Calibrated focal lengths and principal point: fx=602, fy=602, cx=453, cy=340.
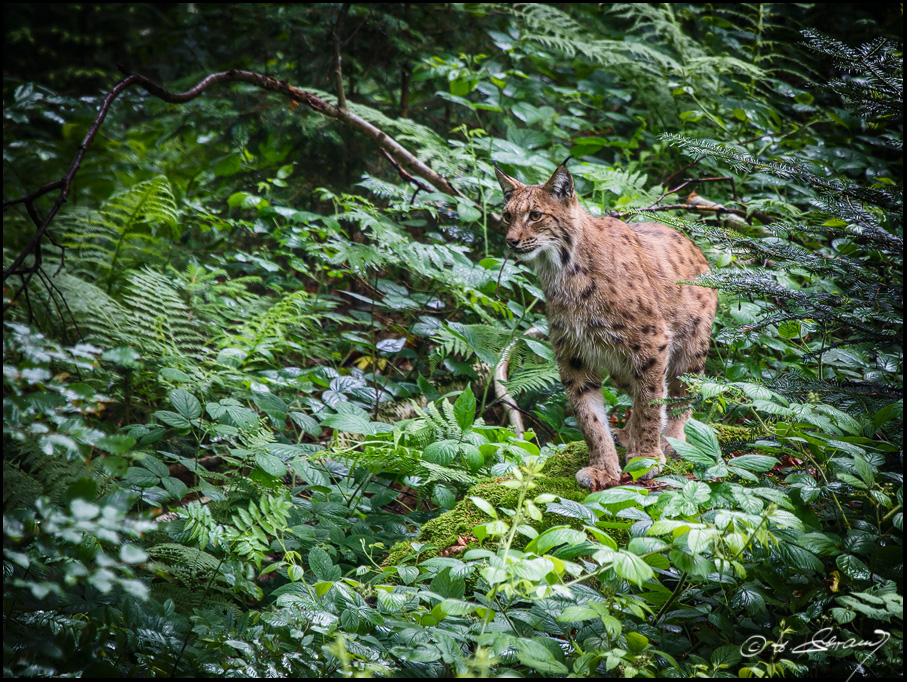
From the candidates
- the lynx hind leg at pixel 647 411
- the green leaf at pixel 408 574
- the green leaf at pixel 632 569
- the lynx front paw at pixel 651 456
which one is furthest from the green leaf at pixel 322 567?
the lynx hind leg at pixel 647 411

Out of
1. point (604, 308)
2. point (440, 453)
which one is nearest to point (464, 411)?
point (440, 453)

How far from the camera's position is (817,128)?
7.70 metres

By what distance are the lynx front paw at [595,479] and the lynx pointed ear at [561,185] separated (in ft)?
5.83

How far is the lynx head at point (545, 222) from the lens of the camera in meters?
3.89

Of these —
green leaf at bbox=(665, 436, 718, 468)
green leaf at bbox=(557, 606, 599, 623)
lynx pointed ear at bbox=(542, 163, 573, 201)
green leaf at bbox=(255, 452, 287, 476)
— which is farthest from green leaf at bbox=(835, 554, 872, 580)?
lynx pointed ear at bbox=(542, 163, 573, 201)

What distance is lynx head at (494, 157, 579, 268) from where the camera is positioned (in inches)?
153

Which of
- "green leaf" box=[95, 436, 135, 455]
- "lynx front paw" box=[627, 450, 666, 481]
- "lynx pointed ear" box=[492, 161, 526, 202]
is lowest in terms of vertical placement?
"lynx front paw" box=[627, 450, 666, 481]

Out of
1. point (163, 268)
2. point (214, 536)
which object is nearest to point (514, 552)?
point (214, 536)

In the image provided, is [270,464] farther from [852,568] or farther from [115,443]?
[852,568]

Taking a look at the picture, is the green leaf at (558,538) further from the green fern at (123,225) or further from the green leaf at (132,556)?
the green fern at (123,225)

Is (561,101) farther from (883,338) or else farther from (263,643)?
(263,643)

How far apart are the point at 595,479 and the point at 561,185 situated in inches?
73.8

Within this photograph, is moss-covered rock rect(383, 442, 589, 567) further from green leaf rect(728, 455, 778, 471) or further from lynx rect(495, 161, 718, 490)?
green leaf rect(728, 455, 778, 471)

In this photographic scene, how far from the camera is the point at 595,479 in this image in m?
3.40
